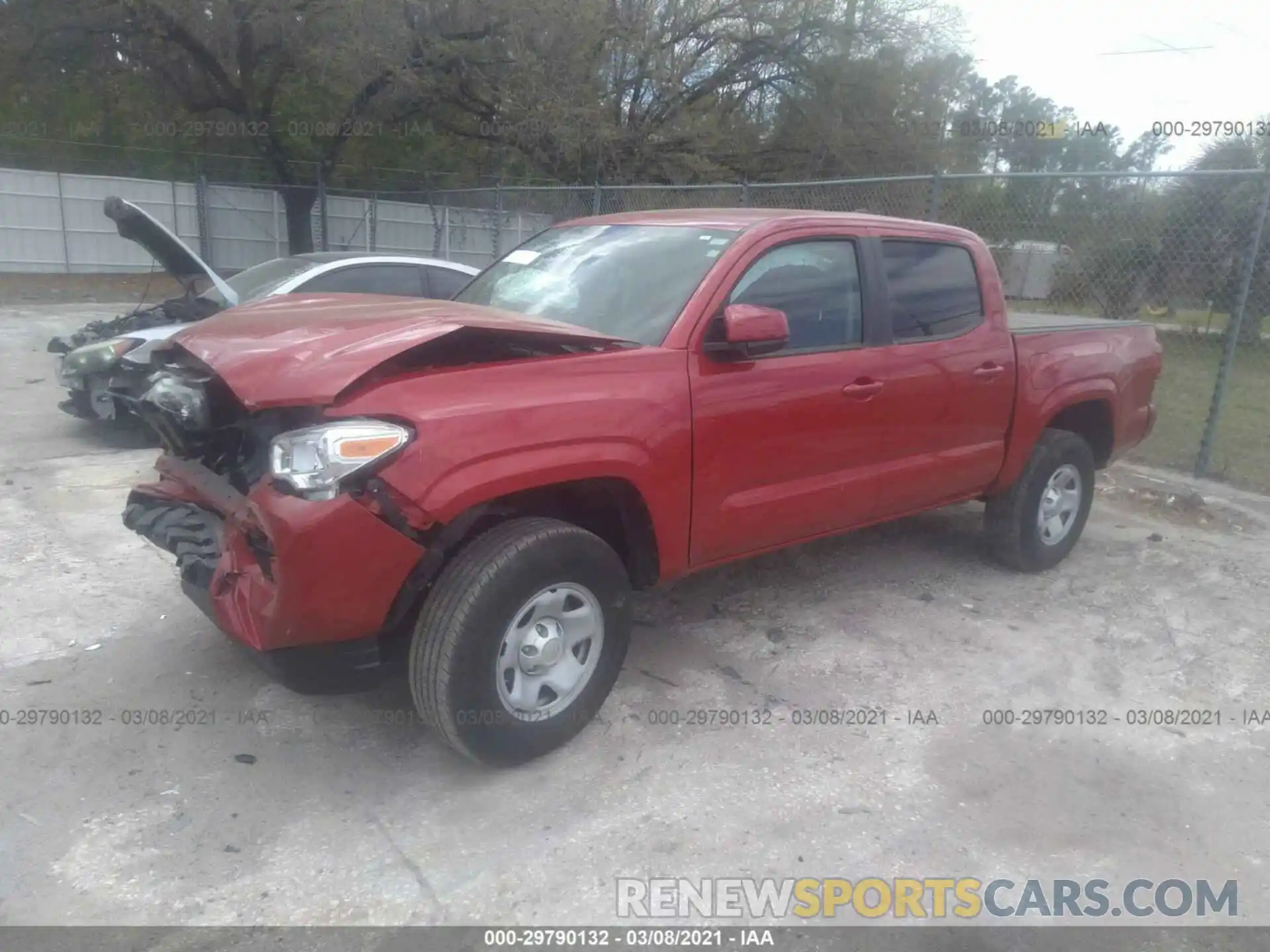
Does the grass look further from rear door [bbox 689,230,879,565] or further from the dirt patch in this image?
the dirt patch

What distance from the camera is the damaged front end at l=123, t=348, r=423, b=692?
291cm

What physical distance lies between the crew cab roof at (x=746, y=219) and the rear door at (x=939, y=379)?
103 mm

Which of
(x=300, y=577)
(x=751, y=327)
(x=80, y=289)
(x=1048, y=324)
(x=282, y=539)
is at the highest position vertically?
(x=751, y=327)

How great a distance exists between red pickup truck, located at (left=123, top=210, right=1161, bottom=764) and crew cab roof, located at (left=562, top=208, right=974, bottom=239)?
0.02 meters

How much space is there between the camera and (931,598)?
530cm

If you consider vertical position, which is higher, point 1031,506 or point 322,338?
point 322,338

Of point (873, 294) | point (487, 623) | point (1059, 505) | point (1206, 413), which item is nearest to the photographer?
point (487, 623)

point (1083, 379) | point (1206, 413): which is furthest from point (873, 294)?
point (1206, 413)

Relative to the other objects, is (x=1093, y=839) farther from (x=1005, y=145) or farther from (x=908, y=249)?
(x=1005, y=145)

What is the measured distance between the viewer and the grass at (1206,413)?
27.3 ft

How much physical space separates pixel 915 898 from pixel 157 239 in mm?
5721

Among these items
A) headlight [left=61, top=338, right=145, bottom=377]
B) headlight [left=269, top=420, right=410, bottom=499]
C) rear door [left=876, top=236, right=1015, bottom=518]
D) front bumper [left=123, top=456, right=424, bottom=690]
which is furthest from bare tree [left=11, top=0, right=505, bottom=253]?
headlight [left=269, top=420, right=410, bottom=499]

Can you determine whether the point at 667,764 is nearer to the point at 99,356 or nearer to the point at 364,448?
the point at 364,448

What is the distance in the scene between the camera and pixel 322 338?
3193 millimetres
